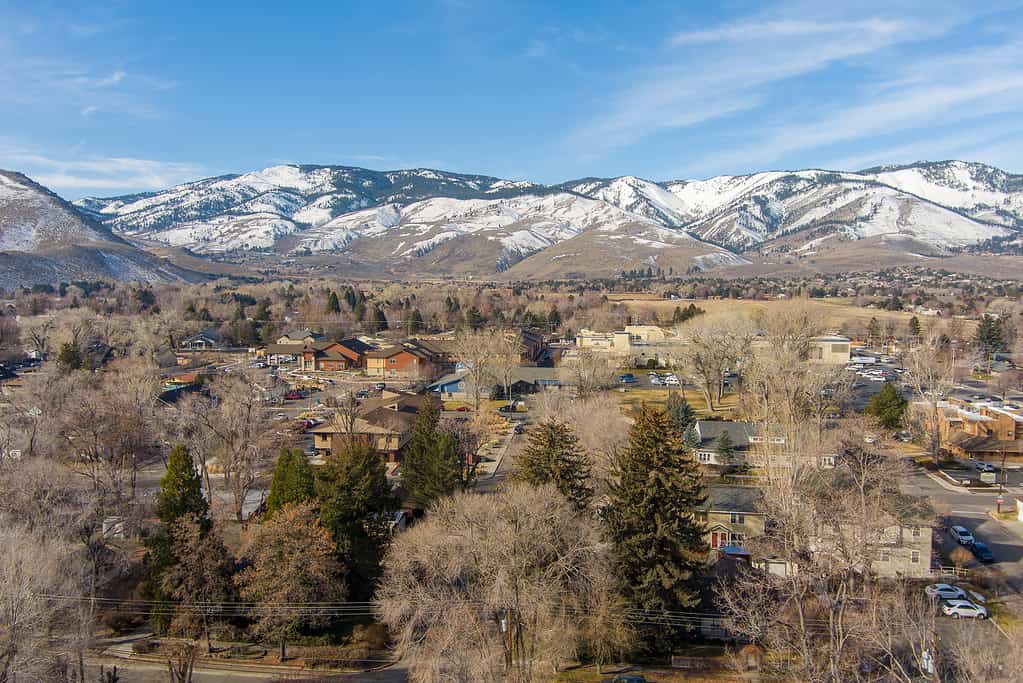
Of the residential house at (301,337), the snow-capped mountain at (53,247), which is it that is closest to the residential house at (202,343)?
the residential house at (301,337)

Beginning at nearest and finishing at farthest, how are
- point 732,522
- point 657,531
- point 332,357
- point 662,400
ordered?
point 657,531 < point 732,522 < point 662,400 < point 332,357

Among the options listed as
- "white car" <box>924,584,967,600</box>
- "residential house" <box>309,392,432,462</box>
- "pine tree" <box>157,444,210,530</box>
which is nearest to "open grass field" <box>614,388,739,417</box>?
"residential house" <box>309,392,432,462</box>

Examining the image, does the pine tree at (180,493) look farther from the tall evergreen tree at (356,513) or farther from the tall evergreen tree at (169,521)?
the tall evergreen tree at (356,513)

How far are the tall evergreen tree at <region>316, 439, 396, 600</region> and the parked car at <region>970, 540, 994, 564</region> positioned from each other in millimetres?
14033

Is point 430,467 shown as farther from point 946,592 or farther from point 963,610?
point 963,610

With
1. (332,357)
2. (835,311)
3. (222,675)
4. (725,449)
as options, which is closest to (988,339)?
(835,311)

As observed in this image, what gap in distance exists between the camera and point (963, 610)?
45.6 feet

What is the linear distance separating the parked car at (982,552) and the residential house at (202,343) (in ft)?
162

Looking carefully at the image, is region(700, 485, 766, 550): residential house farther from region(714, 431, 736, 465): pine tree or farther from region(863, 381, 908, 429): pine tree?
region(863, 381, 908, 429): pine tree

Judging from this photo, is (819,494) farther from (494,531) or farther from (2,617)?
(2,617)

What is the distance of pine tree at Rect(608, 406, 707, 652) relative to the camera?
41.8ft

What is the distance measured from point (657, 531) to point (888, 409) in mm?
17056

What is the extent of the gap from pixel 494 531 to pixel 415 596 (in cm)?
169

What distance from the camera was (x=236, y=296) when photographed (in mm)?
76875
